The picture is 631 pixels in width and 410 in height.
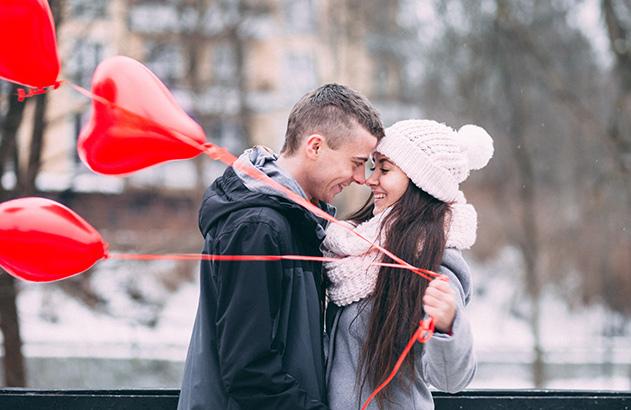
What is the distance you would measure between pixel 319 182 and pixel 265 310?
0.46 meters

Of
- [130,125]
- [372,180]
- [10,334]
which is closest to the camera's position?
[130,125]

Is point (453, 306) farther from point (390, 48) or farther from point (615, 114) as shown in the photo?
point (390, 48)

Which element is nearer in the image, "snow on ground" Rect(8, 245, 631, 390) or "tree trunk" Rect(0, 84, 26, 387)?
"tree trunk" Rect(0, 84, 26, 387)

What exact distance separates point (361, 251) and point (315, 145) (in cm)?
34

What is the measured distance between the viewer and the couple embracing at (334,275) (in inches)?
78.3

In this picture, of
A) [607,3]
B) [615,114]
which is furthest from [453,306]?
[615,114]

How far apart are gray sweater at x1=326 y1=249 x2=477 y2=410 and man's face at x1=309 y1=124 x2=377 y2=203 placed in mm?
355

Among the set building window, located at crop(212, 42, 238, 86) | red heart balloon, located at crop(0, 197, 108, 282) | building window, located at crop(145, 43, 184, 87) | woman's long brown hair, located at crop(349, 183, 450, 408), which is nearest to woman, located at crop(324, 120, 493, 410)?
woman's long brown hair, located at crop(349, 183, 450, 408)

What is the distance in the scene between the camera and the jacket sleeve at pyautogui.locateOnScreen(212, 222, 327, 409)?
195 centimetres

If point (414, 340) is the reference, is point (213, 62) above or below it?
above

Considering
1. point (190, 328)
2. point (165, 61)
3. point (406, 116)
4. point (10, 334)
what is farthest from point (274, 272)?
point (406, 116)

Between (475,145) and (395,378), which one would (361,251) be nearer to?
(395,378)

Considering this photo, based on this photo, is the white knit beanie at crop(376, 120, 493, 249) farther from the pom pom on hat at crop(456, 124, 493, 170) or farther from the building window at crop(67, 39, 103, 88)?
the building window at crop(67, 39, 103, 88)

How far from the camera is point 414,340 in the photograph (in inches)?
80.6
